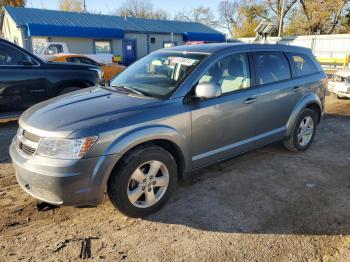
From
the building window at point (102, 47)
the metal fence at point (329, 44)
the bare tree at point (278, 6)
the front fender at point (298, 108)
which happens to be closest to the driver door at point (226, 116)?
the front fender at point (298, 108)

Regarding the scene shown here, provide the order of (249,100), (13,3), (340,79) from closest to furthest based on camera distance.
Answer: (249,100), (340,79), (13,3)

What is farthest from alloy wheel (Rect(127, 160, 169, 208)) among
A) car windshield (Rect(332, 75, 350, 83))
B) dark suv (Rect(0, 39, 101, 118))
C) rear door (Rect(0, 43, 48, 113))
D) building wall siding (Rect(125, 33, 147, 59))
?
building wall siding (Rect(125, 33, 147, 59))

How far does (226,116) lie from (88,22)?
25.8 metres

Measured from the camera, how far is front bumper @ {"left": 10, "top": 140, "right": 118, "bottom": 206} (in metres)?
2.88

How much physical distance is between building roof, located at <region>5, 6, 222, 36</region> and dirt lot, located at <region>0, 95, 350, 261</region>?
881 inches

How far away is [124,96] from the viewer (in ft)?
12.1

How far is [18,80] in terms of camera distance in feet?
21.4

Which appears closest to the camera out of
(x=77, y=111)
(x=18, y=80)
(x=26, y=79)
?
(x=77, y=111)

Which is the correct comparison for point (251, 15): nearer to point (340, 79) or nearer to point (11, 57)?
point (340, 79)

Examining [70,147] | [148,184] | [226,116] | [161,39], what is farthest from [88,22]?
[70,147]

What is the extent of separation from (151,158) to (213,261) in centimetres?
112

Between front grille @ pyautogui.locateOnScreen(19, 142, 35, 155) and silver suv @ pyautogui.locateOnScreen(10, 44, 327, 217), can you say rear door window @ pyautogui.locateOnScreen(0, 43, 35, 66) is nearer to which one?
silver suv @ pyautogui.locateOnScreen(10, 44, 327, 217)

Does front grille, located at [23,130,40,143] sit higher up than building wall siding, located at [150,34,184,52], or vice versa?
building wall siding, located at [150,34,184,52]

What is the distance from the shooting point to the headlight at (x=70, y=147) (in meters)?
2.89
